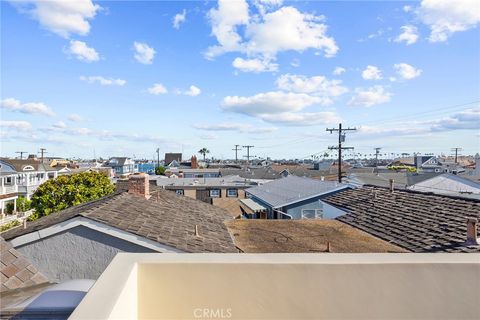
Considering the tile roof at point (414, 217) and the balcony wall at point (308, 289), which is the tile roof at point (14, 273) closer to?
the balcony wall at point (308, 289)

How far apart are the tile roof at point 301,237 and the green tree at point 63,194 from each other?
16.4 meters

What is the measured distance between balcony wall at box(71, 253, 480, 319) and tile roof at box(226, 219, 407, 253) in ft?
26.3

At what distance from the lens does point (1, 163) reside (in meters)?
45.0

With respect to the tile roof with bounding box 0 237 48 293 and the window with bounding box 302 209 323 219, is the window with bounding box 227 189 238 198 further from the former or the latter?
the tile roof with bounding box 0 237 48 293

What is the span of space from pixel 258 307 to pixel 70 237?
324 inches

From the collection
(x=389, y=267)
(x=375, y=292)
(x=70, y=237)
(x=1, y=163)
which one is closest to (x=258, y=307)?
(x=375, y=292)

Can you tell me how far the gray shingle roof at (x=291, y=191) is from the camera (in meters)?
23.5

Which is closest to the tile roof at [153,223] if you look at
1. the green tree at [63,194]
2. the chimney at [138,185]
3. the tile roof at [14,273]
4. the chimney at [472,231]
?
the chimney at [138,185]

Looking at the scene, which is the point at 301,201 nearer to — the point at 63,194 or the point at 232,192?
the point at 232,192

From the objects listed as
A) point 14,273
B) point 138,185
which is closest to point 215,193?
point 138,185

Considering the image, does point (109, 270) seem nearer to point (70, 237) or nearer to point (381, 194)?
point (70, 237)

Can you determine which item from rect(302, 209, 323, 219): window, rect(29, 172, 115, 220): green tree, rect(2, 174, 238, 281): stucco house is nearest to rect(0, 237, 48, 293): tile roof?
rect(2, 174, 238, 281): stucco house

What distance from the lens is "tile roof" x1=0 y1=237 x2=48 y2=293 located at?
4789 millimetres

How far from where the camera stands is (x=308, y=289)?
10.5 ft
